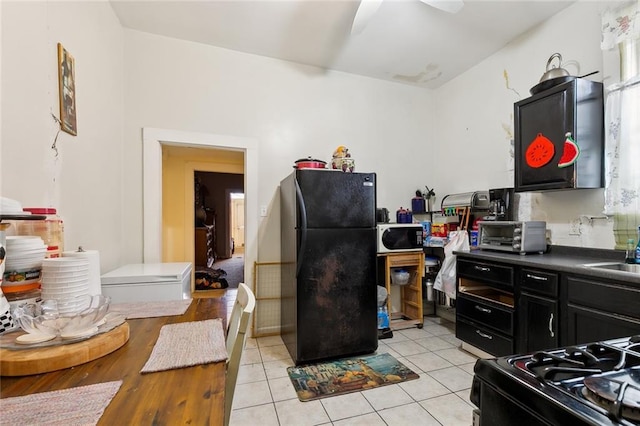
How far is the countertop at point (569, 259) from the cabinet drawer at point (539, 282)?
5 cm

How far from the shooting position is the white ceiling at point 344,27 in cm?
232

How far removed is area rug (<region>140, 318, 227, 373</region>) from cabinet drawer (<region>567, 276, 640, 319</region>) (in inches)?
77.4

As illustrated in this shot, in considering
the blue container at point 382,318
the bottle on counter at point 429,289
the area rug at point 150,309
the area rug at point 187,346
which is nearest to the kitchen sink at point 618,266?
the bottle on counter at point 429,289

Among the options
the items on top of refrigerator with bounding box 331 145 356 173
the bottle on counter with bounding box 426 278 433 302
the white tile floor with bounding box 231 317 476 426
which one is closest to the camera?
the white tile floor with bounding box 231 317 476 426

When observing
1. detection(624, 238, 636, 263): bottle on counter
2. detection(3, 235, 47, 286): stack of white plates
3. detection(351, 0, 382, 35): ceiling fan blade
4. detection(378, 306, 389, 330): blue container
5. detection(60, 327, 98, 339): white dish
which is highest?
detection(351, 0, 382, 35): ceiling fan blade

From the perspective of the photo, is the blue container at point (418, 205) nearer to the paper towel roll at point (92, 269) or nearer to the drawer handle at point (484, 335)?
the drawer handle at point (484, 335)

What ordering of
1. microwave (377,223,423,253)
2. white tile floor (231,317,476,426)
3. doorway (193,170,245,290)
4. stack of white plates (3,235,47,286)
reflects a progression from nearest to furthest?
stack of white plates (3,235,47,286) → white tile floor (231,317,476,426) → microwave (377,223,423,253) → doorway (193,170,245,290)

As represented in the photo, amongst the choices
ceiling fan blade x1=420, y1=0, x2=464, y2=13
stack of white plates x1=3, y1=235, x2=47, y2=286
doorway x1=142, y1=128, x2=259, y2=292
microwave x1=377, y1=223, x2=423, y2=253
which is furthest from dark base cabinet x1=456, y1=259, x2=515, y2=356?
stack of white plates x1=3, y1=235, x2=47, y2=286

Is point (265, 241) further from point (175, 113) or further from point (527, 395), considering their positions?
point (527, 395)

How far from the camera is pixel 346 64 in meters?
3.20

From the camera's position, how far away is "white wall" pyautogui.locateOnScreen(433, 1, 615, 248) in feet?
7.16

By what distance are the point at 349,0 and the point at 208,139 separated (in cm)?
174

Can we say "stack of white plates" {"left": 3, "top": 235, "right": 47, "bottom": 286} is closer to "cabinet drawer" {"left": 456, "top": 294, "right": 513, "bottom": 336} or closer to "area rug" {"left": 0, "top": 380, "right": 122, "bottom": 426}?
"area rug" {"left": 0, "top": 380, "right": 122, "bottom": 426}

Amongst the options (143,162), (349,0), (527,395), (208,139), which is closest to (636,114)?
(349,0)
